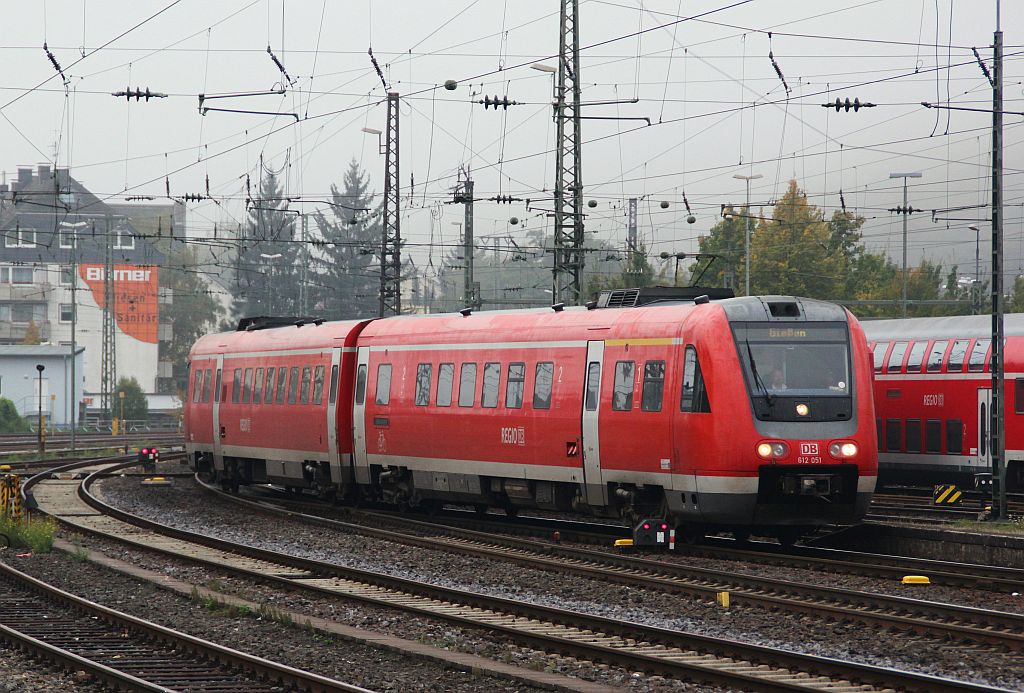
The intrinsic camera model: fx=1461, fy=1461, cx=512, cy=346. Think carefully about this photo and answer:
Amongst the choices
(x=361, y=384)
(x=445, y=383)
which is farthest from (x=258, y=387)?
(x=445, y=383)

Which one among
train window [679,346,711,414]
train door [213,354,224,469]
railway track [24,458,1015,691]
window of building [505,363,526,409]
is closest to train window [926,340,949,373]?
window of building [505,363,526,409]

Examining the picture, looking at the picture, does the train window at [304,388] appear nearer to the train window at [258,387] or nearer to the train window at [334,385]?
the train window at [334,385]

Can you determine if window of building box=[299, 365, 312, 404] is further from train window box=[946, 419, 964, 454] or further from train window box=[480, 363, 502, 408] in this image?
train window box=[946, 419, 964, 454]

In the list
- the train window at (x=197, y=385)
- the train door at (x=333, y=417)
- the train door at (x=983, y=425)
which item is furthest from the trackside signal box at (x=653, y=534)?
the train window at (x=197, y=385)

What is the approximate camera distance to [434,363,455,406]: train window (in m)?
23.5

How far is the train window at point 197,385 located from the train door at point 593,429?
16.7m

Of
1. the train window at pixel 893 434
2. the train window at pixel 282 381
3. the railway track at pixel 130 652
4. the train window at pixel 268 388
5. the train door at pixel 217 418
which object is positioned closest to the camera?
the railway track at pixel 130 652

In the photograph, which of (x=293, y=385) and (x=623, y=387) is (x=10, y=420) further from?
(x=623, y=387)

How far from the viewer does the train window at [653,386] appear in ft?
60.5

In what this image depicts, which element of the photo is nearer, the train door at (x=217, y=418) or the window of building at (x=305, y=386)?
the window of building at (x=305, y=386)

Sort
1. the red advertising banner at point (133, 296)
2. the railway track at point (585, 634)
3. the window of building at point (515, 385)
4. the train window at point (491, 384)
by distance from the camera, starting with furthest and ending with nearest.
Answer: the red advertising banner at point (133, 296)
the train window at point (491, 384)
the window of building at point (515, 385)
the railway track at point (585, 634)

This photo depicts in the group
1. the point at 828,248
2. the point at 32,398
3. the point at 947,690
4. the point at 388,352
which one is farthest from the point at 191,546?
the point at 32,398

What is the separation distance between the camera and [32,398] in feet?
288

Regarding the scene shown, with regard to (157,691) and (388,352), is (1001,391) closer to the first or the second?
(388,352)
